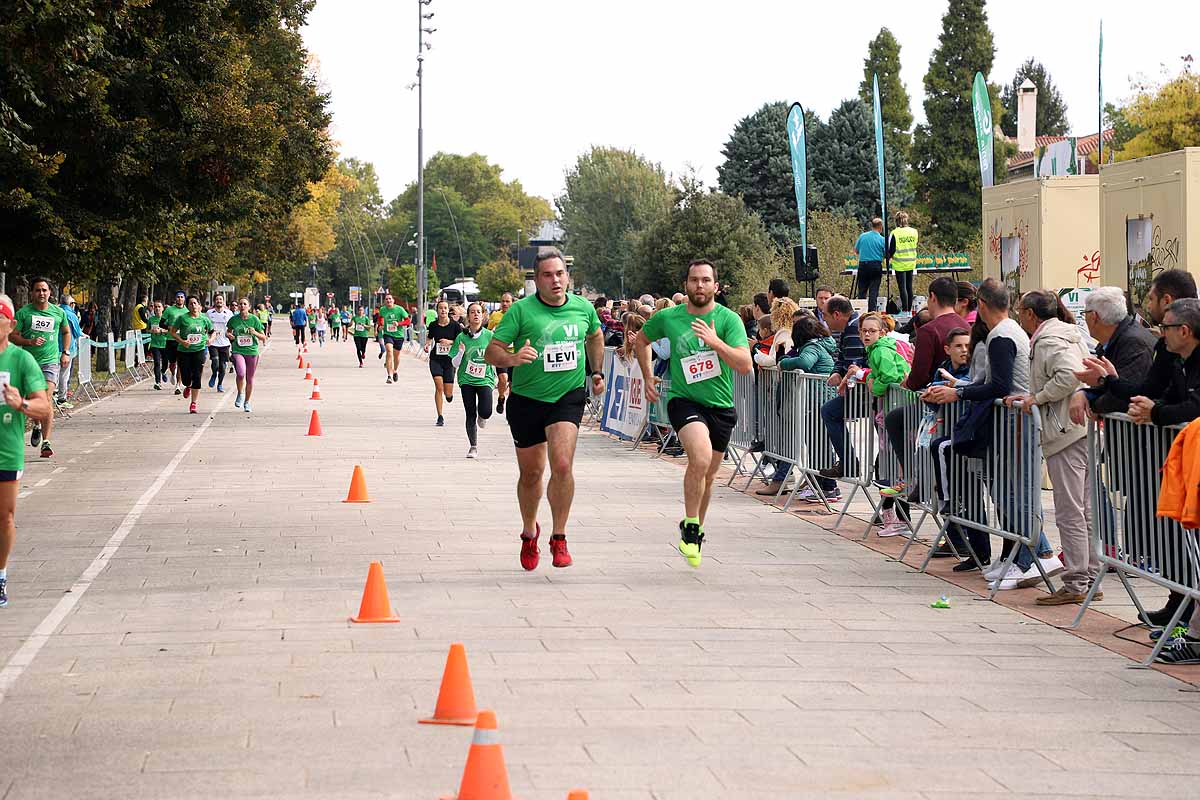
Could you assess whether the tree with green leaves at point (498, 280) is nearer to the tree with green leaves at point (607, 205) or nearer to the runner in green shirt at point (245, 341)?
the tree with green leaves at point (607, 205)

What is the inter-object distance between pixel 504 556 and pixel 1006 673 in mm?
4368

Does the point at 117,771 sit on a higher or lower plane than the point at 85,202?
lower

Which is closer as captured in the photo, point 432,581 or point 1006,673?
point 1006,673

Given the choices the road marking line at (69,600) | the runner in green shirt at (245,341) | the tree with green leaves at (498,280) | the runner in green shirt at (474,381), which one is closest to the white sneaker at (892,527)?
the road marking line at (69,600)

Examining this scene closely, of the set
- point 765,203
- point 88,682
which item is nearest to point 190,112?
point 88,682

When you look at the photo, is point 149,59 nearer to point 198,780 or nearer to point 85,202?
point 85,202

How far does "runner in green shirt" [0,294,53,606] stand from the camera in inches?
342

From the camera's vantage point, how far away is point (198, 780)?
5.38 meters

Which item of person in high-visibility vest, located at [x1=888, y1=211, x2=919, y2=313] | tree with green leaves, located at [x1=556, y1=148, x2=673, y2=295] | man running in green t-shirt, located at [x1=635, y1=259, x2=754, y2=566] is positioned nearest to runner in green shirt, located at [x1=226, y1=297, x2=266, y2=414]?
person in high-visibility vest, located at [x1=888, y1=211, x2=919, y2=313]

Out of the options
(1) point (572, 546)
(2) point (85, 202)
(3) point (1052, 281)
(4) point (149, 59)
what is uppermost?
(4) point (149, 59)

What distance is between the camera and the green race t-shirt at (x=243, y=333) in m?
26.1

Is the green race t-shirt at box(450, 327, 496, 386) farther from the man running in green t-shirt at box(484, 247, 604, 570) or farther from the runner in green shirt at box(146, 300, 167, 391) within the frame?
the runner in green shirt at box(146, 300, 167, 391)

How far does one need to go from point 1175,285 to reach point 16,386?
613 centimetres

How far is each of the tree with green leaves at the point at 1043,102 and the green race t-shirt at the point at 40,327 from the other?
4486 inches
